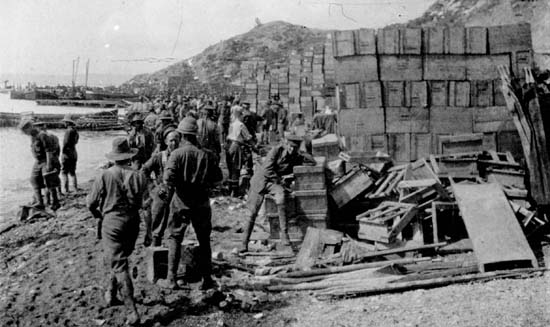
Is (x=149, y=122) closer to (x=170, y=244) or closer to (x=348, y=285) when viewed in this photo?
(x=170, y=244)

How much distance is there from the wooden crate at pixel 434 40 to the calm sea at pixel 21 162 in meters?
11.6

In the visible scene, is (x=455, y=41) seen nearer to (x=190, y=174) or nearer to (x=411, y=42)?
(x=411, y=42)

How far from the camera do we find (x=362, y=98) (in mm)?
12172

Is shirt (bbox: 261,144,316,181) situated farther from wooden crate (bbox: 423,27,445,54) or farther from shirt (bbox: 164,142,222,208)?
wooden crate (bbox: 423,27,445,54)

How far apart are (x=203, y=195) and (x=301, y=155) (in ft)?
8.75

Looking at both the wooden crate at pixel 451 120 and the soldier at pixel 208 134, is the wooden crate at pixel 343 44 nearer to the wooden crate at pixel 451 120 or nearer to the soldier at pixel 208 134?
the wooden crate at pixel 451 120

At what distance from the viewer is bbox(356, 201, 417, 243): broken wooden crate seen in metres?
8.34

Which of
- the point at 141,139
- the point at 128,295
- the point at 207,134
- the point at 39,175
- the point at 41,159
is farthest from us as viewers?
the point at 207,134

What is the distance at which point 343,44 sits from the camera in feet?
40.1

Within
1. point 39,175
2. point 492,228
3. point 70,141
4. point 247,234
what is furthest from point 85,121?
point 492,228

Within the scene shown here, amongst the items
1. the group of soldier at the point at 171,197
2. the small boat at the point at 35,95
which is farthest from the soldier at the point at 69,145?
the small boat at the point at 35,95

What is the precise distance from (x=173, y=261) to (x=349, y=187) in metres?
3.81

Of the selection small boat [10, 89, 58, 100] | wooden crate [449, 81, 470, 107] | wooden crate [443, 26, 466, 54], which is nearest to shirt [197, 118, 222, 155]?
wooden crate [449, 81, 470, 107]

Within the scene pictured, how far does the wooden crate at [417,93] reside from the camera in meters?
12.1
